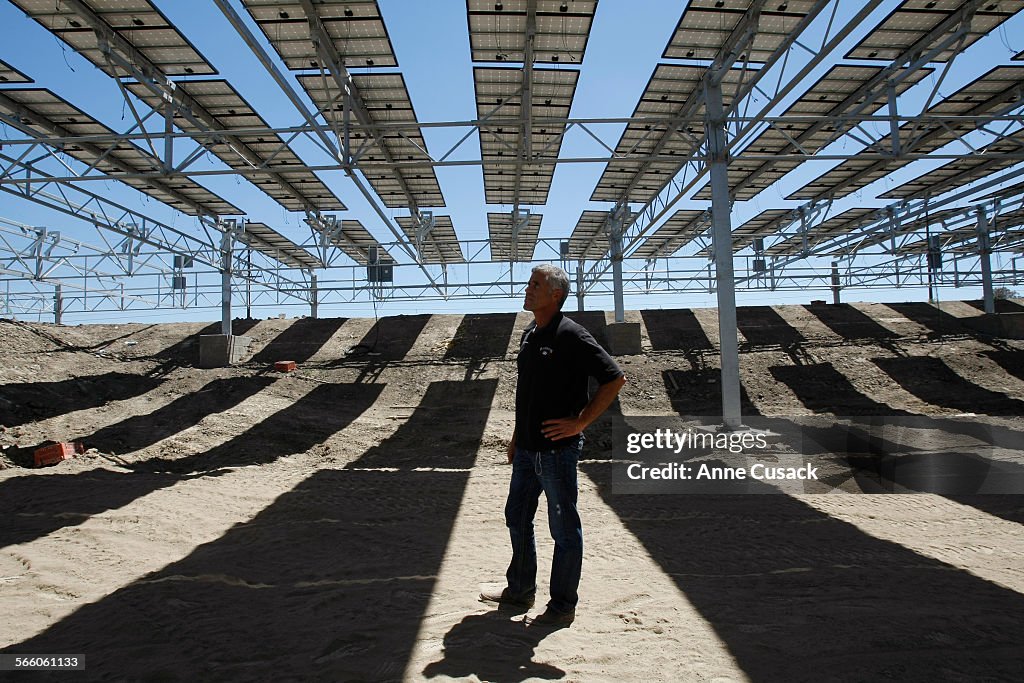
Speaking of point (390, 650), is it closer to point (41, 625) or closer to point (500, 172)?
point (41, 625)

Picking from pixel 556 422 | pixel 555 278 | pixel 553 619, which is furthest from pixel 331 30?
pixel 553 619

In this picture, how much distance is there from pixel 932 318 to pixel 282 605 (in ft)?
89.1

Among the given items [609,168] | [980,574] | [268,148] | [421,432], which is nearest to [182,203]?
[268,148]

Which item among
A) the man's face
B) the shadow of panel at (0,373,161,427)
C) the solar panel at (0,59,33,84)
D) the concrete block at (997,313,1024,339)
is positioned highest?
the solar panel at (0,59,33,84)

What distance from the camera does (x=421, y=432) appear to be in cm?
1446

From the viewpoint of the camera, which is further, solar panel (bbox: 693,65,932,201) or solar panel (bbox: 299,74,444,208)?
solar panel (bbox: 693,65,932,201)

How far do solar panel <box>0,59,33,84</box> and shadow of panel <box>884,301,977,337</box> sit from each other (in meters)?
26.9

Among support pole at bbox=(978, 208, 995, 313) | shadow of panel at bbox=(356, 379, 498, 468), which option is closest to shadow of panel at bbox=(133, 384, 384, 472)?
shadow of panel at bbox=(356, 379, 498, 468)

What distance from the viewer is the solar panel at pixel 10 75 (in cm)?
1138

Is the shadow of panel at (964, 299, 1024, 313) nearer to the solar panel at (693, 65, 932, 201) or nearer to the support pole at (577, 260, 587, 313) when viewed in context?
the solar panel at (693, 65, 932, 201)

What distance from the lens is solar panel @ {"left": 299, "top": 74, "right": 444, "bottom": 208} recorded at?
12.2 meters

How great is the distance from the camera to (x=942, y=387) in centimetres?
1669

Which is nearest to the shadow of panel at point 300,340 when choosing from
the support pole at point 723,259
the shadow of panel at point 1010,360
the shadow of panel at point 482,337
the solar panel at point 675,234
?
the shadow of panel at point 482,337

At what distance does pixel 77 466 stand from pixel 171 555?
6.23 m
